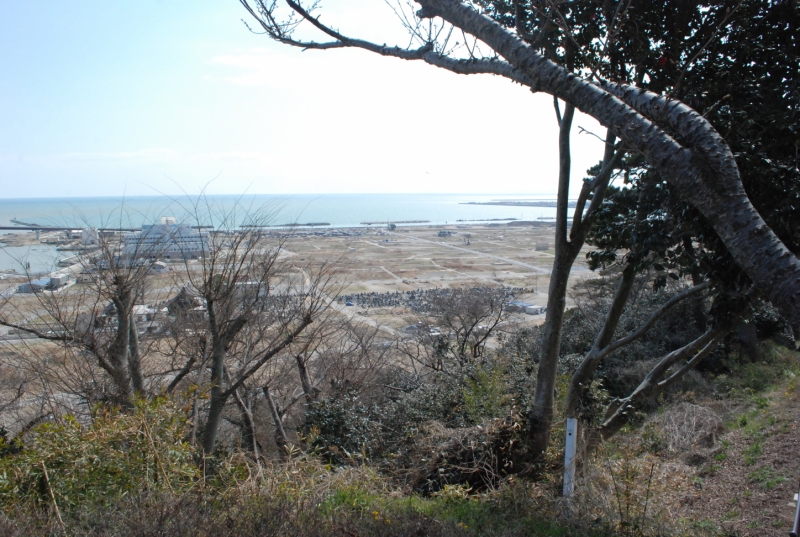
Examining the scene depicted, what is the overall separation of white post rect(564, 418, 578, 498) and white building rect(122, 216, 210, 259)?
16.9ft

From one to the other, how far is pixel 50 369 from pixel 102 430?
5636 mm

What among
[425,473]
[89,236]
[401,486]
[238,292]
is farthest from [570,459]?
[89,236]

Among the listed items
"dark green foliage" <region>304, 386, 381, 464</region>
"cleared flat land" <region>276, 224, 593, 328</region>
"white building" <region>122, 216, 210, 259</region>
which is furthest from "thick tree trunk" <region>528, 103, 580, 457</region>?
"cleared flat land" <region>276, 224, 593, 328</region>

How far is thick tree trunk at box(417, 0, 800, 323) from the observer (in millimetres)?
2133

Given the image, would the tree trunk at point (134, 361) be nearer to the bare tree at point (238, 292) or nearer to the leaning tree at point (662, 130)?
the bare tree at point (238, 292)

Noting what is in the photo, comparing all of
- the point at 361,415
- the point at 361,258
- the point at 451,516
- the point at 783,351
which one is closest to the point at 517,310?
the point at 783,351

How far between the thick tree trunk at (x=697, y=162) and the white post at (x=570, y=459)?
2.28m

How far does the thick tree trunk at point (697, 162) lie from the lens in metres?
2.13

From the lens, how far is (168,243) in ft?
24.1

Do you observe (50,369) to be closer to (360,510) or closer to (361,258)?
(360,510)

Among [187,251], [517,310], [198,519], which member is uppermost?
[187,251]

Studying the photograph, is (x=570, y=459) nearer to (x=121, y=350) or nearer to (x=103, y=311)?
(x=121, y=350)

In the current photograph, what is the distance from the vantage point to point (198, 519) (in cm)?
293

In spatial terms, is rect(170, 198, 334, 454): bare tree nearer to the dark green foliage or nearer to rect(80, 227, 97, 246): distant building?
the dark green foliage
